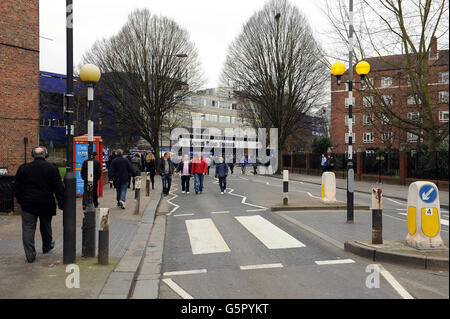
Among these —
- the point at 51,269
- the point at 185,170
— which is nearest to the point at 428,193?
the point at 51,269

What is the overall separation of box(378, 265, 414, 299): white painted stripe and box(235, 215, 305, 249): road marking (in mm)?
2010

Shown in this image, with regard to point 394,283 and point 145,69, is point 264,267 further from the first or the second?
point 145,69

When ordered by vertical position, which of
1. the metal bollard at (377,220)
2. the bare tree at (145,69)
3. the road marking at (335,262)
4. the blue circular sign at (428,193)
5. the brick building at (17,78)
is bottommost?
the road marking at (335,262)

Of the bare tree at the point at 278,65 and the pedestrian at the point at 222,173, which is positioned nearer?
the pedestrian at the point at 222,173

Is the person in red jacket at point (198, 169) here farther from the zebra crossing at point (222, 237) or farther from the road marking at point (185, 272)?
the road marking at point (185, 272)

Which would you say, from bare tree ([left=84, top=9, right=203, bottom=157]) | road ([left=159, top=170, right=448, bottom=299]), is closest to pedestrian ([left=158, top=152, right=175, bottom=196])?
road ([left=159, top=170, right=448, bottom=299])

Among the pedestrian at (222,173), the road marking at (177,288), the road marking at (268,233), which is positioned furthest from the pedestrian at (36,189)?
the pedestrian at (222,173)

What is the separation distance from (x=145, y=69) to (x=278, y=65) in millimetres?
11341

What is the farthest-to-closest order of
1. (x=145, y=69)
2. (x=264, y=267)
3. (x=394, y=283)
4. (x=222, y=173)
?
(x=145, y=69) < (x=222, y=173) < (x=264, y=267) < (x=394, y=283)

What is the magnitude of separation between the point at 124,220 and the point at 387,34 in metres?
16.0

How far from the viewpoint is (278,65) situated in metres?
35.2

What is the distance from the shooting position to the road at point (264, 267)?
477 centimetres

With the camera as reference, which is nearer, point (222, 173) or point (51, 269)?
point (51, 269)
